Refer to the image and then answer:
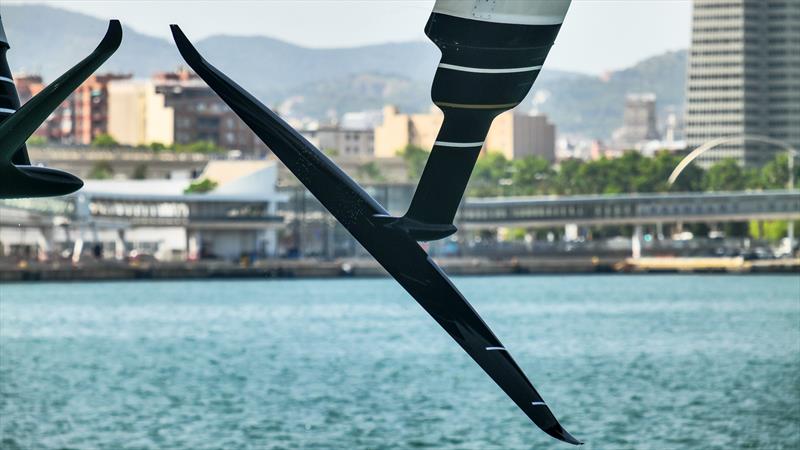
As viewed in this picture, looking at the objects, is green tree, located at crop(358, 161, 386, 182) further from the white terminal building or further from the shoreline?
the shoreline

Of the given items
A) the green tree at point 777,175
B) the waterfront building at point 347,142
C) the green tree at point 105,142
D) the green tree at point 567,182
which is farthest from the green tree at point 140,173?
the green tree at point 777,175

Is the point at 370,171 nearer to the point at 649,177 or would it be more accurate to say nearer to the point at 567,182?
the point at 649,177

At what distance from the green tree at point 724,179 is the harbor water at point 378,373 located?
83.7 meters

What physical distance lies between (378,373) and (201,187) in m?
97.3

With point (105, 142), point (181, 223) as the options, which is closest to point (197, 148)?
point (105, 142)

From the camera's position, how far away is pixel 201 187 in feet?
473

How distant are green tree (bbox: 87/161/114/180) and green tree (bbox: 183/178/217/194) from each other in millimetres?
21482

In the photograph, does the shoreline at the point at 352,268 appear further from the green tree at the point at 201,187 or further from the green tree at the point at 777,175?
the green tree at the point at 777,175

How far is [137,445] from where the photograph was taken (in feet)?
100

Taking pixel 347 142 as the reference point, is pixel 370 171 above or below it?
below

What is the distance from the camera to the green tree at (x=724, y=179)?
183m

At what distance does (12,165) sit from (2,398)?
111 feet

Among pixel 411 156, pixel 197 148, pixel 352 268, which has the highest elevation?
pixel 197 148

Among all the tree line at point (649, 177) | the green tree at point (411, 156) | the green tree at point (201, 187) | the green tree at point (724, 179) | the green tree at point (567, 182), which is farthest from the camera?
the green tree at point (567, 182)
